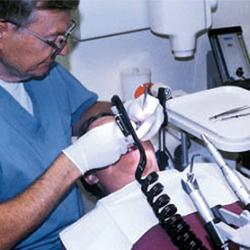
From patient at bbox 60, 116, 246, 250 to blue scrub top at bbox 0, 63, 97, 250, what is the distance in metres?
0.19

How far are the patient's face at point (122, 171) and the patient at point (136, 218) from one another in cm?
12

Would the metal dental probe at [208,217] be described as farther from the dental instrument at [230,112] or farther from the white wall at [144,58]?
the white wall at [144,58]

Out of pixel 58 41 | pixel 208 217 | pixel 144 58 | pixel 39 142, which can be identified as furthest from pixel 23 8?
pixel 144 58

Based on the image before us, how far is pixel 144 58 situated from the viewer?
1.78 meters

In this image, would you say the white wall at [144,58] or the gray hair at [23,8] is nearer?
the gray hair at [23,8]

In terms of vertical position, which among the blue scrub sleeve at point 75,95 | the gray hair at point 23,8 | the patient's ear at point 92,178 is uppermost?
the gray hair at point 23,8

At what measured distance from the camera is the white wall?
1.67m

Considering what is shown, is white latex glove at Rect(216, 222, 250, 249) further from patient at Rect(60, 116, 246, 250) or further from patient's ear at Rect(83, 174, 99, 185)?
patient's ear at Rect(83, 174, 99, 185)

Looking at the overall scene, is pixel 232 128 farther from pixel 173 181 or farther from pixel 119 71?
pixel 119 71

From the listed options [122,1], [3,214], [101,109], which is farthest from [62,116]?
[122,1]

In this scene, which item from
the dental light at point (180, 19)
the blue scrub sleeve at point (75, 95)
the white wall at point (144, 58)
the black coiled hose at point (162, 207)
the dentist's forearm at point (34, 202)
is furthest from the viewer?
the white wall at point (144, 58)

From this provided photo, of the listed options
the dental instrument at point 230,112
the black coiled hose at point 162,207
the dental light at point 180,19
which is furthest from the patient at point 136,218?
the dental light at point 180,19

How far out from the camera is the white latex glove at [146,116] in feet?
3.46

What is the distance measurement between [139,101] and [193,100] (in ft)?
0.75
